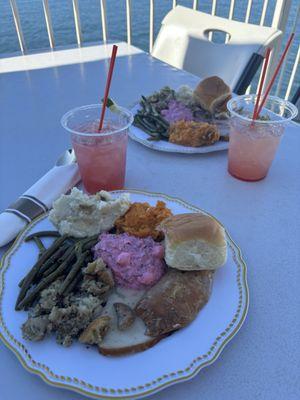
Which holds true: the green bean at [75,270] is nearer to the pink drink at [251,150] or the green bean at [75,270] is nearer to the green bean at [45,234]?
the green bean at [45,234]

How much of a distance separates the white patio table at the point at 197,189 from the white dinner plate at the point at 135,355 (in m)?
0.05

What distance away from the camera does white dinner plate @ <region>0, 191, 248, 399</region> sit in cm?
64

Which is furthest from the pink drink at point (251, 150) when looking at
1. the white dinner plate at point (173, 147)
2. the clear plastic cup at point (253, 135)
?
the white dinner plate at point (173, 147)

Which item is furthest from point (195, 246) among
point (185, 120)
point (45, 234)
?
point (185, 120)

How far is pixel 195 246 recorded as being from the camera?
804 mm

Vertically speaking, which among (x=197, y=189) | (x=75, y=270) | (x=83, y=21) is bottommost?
(x=83, y=21)

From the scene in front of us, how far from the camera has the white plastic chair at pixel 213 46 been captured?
6.42 ft

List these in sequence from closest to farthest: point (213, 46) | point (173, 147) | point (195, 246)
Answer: point (195, 246)
point (173, 147)
point (213, 46)

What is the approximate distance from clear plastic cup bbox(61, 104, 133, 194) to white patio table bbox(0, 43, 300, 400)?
0.40ft

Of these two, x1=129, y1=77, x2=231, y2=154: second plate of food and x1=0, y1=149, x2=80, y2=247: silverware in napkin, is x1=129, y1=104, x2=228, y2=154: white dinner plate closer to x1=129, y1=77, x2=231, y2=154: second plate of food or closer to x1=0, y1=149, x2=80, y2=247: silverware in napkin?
x1=129, y1=77, x2=231, y2=154: second plate of food

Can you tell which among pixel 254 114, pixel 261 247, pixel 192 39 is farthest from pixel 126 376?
pixel 192 39

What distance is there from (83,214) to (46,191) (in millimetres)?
210

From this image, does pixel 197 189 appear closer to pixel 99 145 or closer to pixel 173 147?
pixel 173 147

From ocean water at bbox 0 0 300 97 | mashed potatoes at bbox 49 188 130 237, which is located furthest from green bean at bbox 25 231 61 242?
ocean water at bbox 0 0 300 97
